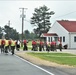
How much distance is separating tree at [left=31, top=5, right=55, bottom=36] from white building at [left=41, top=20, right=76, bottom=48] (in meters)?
42.5

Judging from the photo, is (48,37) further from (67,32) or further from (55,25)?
(67,32)

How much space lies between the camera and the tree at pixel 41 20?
4592 inches

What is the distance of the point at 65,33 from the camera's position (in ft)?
217

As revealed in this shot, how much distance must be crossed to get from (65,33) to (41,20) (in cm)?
5559

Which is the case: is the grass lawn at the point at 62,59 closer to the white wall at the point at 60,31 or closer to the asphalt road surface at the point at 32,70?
the asphalt road surface at the point at 32,70

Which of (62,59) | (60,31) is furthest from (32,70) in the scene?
(60,31)

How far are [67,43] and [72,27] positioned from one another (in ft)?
15.1

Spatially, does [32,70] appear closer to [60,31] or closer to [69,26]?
[60,31]

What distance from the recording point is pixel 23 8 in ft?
293

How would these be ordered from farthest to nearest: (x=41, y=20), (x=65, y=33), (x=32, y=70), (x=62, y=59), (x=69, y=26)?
(x=41, y=20), (x=69, y=26), (x=65, y=33), (x=62, y=59), (x=32, y=70)

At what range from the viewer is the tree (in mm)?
116637

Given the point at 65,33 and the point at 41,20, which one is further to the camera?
the point at 41,20

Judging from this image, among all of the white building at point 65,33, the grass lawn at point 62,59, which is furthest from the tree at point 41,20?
the grass lawn at point 62,59

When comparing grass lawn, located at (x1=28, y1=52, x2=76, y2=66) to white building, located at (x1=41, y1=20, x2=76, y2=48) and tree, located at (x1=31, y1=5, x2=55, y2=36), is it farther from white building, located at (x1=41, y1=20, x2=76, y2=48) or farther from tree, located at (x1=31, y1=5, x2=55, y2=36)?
tree, located at (x1=31, y1=5, x2=55, y2=36)
